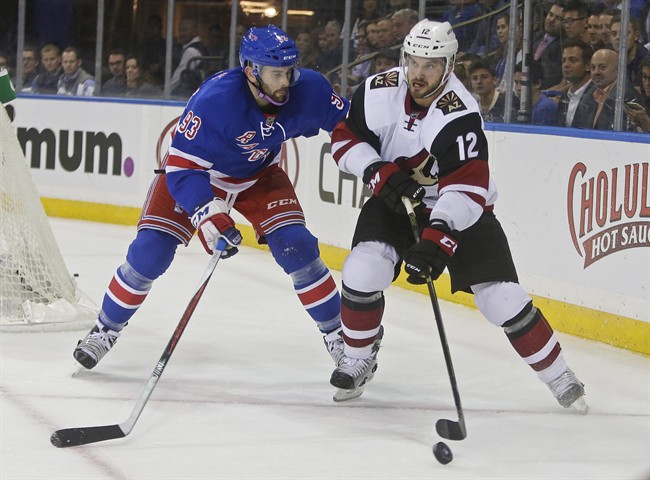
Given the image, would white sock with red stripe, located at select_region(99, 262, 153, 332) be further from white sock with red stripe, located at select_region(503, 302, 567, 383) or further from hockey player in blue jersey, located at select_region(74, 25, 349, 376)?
white sock with red stripe, located at select_region(503, 302, 567, 383)

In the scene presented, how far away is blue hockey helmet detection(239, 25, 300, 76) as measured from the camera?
3133 mm

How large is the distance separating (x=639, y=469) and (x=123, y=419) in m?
1.31

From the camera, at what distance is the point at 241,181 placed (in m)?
3.48

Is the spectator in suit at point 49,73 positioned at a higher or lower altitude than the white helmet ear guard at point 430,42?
lower

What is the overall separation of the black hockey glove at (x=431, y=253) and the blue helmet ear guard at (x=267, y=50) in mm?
620

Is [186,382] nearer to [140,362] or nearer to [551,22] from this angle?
[140,362]

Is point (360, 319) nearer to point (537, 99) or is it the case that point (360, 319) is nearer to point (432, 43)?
point (432, 43)

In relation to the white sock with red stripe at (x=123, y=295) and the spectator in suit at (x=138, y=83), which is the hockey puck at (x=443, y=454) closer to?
the white sock with red stripe at (x=123, y=295)

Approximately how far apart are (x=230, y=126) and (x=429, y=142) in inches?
22.3

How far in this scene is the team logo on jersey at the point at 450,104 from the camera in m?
3.04

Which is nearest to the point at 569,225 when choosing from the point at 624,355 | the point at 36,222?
the point at 624,355

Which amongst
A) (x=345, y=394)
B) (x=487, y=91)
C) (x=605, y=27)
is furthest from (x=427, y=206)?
(x=487, y=91)

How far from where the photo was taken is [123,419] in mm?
3041

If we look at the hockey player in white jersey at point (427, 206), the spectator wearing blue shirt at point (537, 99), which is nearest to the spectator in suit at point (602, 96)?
the spectator wearing blue shirt at point (537, 99)
